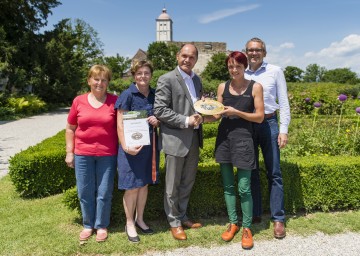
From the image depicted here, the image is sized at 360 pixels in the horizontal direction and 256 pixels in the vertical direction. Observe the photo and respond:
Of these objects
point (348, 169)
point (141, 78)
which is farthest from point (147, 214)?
point (348, 169)

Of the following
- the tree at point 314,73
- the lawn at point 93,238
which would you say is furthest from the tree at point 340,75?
the lawn at point 93,238

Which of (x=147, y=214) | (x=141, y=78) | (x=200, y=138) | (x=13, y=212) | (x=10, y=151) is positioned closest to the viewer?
(x=141, y=78)

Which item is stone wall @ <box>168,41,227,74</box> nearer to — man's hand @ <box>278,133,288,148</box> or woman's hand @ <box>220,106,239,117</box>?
man's hand @ <box>278,133,288,148</box>

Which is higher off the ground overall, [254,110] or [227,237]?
[254,110]

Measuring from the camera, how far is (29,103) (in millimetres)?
19953

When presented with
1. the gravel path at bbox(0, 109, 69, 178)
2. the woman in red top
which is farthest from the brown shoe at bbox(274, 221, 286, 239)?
the gravel path at bbox(0, 109, 69, 178)

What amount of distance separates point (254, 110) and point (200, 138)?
0.64m

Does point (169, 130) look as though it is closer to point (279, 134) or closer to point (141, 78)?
point (141, 78)

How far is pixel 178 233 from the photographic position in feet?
11.6

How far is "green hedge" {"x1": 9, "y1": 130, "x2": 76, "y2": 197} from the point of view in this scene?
4.86 m

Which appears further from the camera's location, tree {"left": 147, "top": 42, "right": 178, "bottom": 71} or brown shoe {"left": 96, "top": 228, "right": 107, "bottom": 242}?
tree {"left": 147, "top": 42, "right": 178, "bottom": 71}

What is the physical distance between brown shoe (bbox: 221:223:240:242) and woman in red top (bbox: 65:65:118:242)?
50.2 inches

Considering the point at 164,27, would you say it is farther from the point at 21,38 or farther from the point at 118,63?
the point at 21,38

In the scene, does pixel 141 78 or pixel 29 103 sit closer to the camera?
pixel 141 78
